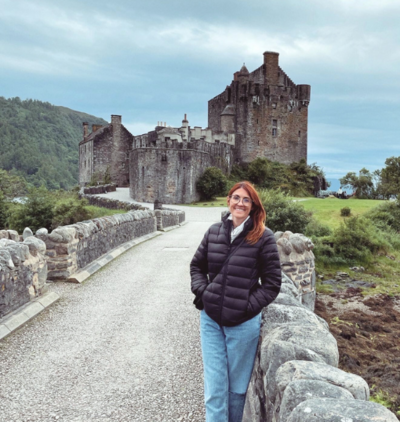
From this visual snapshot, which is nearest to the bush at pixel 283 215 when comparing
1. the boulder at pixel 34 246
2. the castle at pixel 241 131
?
the boulder at pixel 34 246

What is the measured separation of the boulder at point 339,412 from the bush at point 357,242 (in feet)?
57.3

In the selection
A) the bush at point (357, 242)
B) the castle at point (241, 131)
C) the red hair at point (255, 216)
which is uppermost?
the castle at point (241, 131)

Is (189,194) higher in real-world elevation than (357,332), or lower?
higher

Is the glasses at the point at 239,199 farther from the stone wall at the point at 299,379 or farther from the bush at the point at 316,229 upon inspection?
the bush at the point at 316,229

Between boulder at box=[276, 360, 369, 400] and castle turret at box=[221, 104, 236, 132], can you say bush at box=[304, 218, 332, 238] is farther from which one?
castle turret at box=[221, 104, 236, 132]

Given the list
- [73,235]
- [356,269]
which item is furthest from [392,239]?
[73,235]

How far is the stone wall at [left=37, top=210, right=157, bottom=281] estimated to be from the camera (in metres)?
8.62

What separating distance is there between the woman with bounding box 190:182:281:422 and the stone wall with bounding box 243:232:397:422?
0.15 m

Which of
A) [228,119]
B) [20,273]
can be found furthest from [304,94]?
[20,273]

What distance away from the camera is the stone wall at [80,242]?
862cm

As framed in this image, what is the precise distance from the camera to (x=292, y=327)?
11.0 feet

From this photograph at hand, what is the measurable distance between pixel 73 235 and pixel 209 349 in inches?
238

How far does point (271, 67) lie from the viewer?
6006 cm

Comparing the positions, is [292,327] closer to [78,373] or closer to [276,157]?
[78,373]
